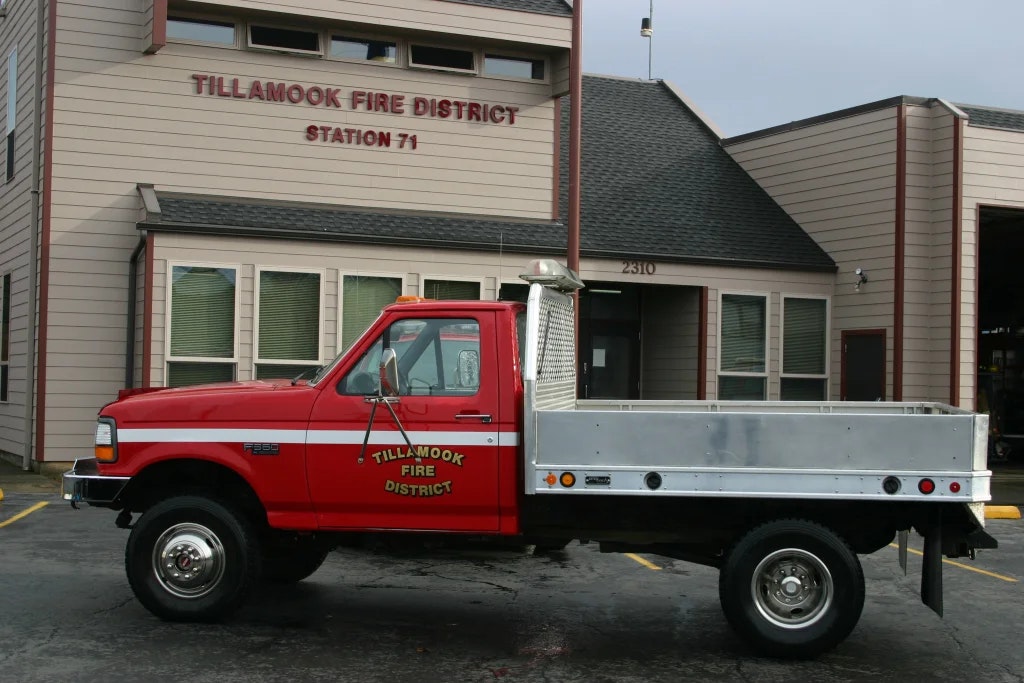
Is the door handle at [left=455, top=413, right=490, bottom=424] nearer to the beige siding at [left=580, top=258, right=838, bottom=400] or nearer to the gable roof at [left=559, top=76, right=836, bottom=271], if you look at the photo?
the gable roof at [left=559, top=76, right=836, bottom=271]

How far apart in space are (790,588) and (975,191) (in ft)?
43.0

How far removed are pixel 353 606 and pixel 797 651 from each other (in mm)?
3266

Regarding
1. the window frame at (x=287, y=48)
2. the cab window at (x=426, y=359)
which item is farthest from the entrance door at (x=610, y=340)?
the cab window at (x=426, y=359)

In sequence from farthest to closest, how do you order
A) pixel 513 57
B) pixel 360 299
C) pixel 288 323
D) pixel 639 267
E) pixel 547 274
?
pixel 639 267 → pixel 513 57 → pixel 360 299 → pixel 288 323 → pixel 547 274

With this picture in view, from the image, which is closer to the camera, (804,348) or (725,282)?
(725,282)

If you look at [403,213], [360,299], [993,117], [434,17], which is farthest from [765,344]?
[434,17]

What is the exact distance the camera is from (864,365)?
1942cm

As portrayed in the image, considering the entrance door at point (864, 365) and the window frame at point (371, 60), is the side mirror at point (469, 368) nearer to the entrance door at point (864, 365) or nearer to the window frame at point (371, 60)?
the window frame at point (371, 60)

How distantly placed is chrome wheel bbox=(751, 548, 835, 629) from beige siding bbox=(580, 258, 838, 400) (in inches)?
449

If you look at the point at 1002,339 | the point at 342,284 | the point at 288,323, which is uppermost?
the point at 342,284

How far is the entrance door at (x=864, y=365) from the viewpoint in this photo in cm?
1912

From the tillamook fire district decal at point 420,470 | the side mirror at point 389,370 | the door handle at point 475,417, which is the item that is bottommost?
the tillamook fire district decal at point 420,470

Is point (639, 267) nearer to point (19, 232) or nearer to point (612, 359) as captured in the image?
point (612, 359)

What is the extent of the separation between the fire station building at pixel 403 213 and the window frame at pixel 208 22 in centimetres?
4
